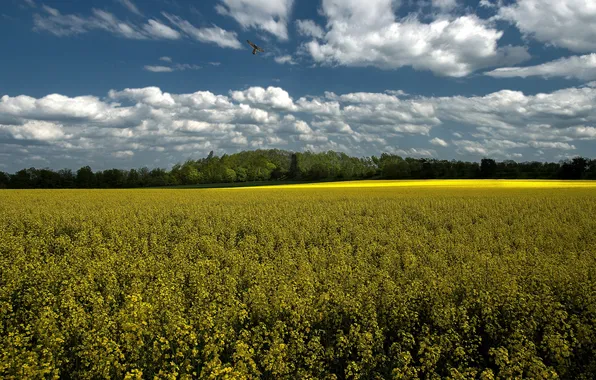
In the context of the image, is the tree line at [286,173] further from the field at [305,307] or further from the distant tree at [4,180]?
the field at [305,307]

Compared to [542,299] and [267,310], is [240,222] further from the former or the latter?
[542,299]

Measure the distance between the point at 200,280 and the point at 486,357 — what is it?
6.96 m

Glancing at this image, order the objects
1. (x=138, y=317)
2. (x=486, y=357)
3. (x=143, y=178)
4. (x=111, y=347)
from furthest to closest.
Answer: (x=143, y=178)
(x=486, y=357)
(x=138, y=317)
(x=111, y=347)

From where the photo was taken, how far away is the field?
612cm

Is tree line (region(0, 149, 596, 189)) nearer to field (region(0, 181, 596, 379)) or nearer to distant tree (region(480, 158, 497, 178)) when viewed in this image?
distant tree (region(480, 158, 497, 178))

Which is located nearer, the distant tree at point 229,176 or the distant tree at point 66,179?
the distant tree at point 66,179

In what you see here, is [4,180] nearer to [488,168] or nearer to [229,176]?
[229,176]

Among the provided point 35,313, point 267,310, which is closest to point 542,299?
point 267,310

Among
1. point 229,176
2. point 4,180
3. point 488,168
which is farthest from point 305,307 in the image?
point 4,180

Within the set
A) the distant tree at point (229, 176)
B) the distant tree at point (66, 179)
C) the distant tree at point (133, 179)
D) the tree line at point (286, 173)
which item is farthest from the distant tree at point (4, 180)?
the distant tree at point (229, 176)

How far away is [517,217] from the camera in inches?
847

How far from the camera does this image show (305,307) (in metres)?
7.80

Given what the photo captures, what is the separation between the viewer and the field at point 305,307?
20.1 feet

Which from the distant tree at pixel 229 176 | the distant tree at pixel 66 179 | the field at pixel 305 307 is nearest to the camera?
the field at pixel 305 307
